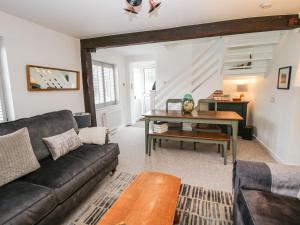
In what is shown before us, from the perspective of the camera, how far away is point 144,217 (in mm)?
1171

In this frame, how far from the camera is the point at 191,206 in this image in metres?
1.87

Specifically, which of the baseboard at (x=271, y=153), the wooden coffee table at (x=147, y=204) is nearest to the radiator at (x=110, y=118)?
A: the wooden coffee table at (x=147, y=204)

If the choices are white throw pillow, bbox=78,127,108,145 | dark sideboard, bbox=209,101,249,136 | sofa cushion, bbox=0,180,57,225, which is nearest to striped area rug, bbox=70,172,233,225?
sofa cushion, bbox=0,180,57,225

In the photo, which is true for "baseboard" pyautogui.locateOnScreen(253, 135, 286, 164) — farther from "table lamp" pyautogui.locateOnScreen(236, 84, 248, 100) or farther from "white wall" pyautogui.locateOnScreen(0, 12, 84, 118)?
"white wall" pyautogui.locateOnScreen(0, 12, 84, 118)

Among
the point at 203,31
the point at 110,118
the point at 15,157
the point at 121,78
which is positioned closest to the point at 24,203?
the point at 15,157

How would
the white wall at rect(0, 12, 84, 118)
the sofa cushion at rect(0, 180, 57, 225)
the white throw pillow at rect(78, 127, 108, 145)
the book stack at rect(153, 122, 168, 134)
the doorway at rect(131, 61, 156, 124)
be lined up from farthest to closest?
the doorway at rect(131, 61, 156, 124)
the book stack at rect(153, 122, 168, 134)
the white throw pillow at rect(78, 127, 108, 145)
the white wall at rect(0, 12, 84, 118)
the sofa cushion at rect(0, 180, 57, 225)

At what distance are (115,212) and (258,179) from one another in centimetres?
119

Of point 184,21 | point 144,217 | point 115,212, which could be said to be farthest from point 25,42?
point 144,217

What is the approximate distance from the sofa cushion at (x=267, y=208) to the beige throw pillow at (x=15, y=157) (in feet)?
6.48

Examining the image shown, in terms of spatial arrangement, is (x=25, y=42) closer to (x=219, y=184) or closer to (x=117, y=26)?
(x=117, y=26)

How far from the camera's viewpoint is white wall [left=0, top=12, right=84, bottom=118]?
2366 mm

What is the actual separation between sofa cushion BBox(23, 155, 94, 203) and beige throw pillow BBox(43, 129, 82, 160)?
10 cm

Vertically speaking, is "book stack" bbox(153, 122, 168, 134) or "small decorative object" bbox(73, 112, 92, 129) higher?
"small decorative object" bbox(73, 112, 92, 129)

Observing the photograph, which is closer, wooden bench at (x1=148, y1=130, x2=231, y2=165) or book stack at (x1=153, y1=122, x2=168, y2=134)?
wooden bench at (x1=148, y1=130, x2=231, y2=165)
